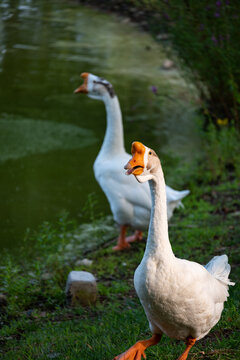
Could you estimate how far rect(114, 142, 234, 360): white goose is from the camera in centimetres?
251

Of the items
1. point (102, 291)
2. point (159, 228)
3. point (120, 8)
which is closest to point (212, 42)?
point (102, 291)

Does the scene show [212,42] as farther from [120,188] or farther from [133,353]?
[133,353]

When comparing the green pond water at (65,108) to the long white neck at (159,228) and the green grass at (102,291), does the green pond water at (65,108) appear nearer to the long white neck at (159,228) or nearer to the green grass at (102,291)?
the green grass at (102,291)

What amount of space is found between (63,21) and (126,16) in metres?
1.89

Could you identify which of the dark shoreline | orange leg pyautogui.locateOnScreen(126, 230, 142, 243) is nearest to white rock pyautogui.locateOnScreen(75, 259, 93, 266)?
orange leg pyautogui.locateOnScreen(126, 230, 142, 243)

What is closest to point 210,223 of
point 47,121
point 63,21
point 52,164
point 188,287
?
point 52,164

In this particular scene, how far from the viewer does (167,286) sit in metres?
2.54

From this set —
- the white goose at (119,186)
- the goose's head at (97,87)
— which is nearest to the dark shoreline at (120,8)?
the goose's head at (97,87)

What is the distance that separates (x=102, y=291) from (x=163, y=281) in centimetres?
200

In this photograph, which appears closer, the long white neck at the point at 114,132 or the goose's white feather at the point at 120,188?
the goose's white feather at the point at 120,188

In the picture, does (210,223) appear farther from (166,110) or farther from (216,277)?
(166,110)

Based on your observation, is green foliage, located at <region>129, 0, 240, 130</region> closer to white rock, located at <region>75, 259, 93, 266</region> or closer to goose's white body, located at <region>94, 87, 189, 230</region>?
goose's white body, located at <region>94, 87, 189, 230</region>

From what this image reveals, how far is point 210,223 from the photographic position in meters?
5.49

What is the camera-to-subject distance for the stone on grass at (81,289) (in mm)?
4176
